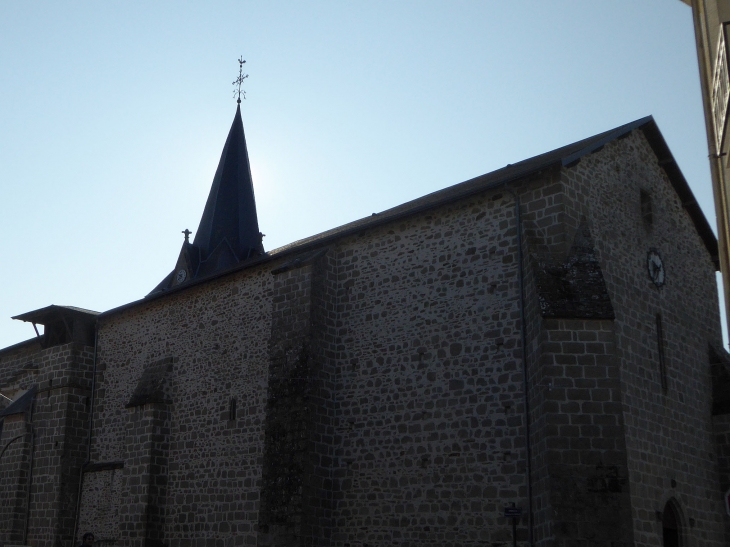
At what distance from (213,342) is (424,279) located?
5.46 m

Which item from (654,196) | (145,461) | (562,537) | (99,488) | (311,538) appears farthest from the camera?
(99,488)

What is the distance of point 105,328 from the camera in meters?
20.4

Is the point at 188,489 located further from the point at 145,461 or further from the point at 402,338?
the point at 402,338

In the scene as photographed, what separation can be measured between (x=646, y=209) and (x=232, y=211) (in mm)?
14572

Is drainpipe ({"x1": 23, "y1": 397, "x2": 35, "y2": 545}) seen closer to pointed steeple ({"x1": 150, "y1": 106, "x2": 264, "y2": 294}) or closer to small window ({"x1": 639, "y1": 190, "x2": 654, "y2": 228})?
pointed steeple ({"x1": 150, "y1": 106, "x2": 264, "y2": 294})

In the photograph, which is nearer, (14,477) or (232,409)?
(232,409)

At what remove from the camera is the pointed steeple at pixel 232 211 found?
24859 mm

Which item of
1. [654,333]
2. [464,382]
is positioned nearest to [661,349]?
[654,333]

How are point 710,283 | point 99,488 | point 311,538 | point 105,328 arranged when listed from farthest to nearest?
point 105,328, point 99,488, point 710,283, point 311,538

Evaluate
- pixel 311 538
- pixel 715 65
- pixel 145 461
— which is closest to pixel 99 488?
pixel 145 461

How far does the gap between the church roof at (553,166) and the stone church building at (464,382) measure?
58 millimetres

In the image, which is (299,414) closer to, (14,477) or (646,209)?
(646,209)

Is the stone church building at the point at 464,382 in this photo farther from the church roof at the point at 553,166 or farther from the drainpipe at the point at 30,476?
the drainpipe at the point at 30,476

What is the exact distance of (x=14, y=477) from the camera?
19.9 metres
